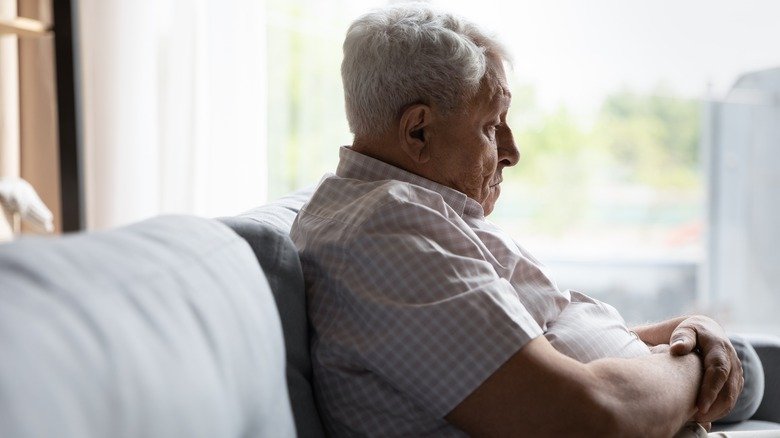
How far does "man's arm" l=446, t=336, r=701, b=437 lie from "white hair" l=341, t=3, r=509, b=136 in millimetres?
451

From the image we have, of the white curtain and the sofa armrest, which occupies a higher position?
the white curtain

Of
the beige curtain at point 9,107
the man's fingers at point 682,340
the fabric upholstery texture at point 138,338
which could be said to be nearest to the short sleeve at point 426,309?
the fabric upholstery texture at point 138,338

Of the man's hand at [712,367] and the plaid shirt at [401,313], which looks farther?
the man's hand at [712,367]

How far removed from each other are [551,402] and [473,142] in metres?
0.50

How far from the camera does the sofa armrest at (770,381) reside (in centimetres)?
193

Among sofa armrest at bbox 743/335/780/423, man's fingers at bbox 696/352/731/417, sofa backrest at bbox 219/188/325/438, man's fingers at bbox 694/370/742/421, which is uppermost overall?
sofa backrest at bbox 219/188/325/438

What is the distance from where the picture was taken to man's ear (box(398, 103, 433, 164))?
4.81 feet

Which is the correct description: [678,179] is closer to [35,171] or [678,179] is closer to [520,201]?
[520,201]

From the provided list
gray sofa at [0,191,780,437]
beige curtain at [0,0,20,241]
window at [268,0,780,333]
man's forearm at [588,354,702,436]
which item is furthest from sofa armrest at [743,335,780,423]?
beige curtain at [0,0,20,241]

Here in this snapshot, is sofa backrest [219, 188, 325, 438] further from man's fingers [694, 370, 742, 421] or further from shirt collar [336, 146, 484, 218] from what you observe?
man's fingers [694, 370, 742, 421]

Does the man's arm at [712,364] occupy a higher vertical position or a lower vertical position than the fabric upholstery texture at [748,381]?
higher

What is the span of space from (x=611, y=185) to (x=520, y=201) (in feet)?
1.21

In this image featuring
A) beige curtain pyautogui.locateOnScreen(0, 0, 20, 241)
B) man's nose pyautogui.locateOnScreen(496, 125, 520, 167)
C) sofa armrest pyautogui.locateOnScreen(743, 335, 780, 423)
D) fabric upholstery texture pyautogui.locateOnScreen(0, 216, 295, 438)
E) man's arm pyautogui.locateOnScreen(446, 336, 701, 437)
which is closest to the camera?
fabric upholstery texture pyautogui.locateOnScreen(0, 216, 295, 438)

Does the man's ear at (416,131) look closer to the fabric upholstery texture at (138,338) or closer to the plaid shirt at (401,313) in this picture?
the plaid shirt at (401,313)
